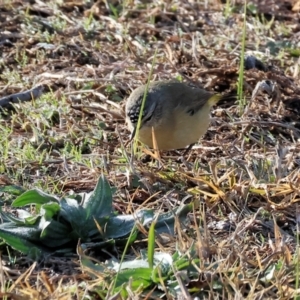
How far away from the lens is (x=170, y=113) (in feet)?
21.9

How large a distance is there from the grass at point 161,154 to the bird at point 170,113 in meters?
0.17

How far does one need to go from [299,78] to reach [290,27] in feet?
4.35

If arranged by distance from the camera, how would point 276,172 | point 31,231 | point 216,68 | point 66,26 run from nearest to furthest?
point 31,231
point 276,172
point 216,68
point 66,26

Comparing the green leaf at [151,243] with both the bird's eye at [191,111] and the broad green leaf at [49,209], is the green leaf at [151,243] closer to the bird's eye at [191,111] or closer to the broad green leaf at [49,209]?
the broad green leaf at [49,209]

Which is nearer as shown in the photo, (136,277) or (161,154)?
(136,277)

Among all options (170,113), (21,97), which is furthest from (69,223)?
(21,97)

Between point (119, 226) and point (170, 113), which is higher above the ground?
point (119, 226)

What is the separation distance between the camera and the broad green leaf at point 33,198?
4.63 meters

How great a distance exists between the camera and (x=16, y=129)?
653 cm

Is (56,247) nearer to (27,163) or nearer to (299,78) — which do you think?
(27,163)

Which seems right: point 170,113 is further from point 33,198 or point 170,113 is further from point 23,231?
point 23,231

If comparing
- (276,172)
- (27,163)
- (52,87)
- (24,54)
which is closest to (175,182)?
(276,172)

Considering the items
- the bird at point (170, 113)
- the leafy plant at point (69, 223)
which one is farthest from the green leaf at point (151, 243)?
the bird at point (170, 113)

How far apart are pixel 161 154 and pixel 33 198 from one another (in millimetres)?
2078
